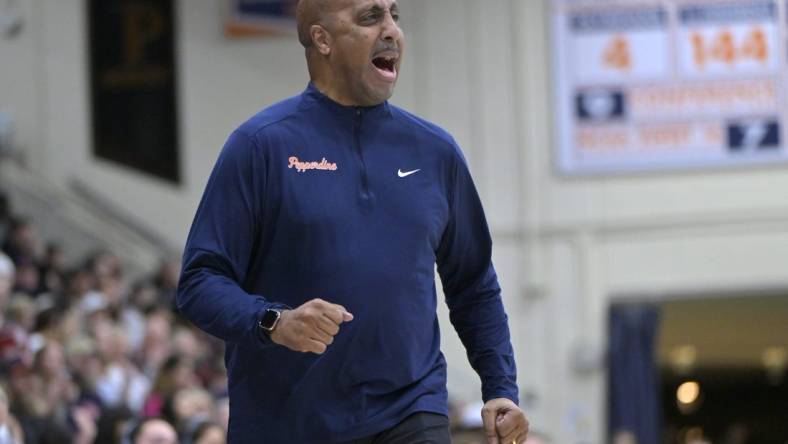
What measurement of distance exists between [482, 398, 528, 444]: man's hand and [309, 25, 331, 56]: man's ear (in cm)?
92

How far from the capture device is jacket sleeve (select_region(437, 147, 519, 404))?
4.20 metres

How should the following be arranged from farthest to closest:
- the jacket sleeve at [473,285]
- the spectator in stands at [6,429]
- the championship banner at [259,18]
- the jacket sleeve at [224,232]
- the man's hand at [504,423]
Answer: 1. the championship banner at [259,18]
2. the spectator in stands at [6,429]
3. the jacket sleeve at [473,285]
4. the man's hand at [504,423]
5. the jacket sleeve at [224,232]

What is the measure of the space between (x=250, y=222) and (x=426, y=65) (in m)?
14.6

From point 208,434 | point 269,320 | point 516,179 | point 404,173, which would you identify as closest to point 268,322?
point 269,320

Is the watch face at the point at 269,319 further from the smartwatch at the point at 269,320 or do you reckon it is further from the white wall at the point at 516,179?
the white wall at the point at 516,179

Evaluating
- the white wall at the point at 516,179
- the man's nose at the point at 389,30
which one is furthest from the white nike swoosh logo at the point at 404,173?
the white wall at the point at 516,179

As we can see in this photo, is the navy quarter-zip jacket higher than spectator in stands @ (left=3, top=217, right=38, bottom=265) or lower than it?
higher

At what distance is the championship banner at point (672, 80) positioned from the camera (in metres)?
17.8

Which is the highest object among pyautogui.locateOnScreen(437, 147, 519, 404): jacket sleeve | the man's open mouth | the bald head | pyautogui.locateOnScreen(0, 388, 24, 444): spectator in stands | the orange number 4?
the bald head

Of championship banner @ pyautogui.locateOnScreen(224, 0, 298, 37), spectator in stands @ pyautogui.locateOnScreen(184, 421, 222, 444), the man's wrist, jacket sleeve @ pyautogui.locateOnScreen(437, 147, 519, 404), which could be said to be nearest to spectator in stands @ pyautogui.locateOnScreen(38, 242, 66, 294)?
championship banner @ pyautogui.locateOnScreen(224, 0, 298, 37)

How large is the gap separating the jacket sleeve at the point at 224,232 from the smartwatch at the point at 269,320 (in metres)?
0.12

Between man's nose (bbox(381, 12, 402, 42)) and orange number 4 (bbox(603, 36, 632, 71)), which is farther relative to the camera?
orange number 4 (bbox(603, 36, 632, 71))

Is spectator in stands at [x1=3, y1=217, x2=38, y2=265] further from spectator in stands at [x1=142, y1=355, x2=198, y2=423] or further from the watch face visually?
A: the watch face

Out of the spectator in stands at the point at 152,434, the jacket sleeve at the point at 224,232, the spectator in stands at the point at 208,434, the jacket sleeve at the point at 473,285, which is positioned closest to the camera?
the jacket sleeve at the point at 224,232
